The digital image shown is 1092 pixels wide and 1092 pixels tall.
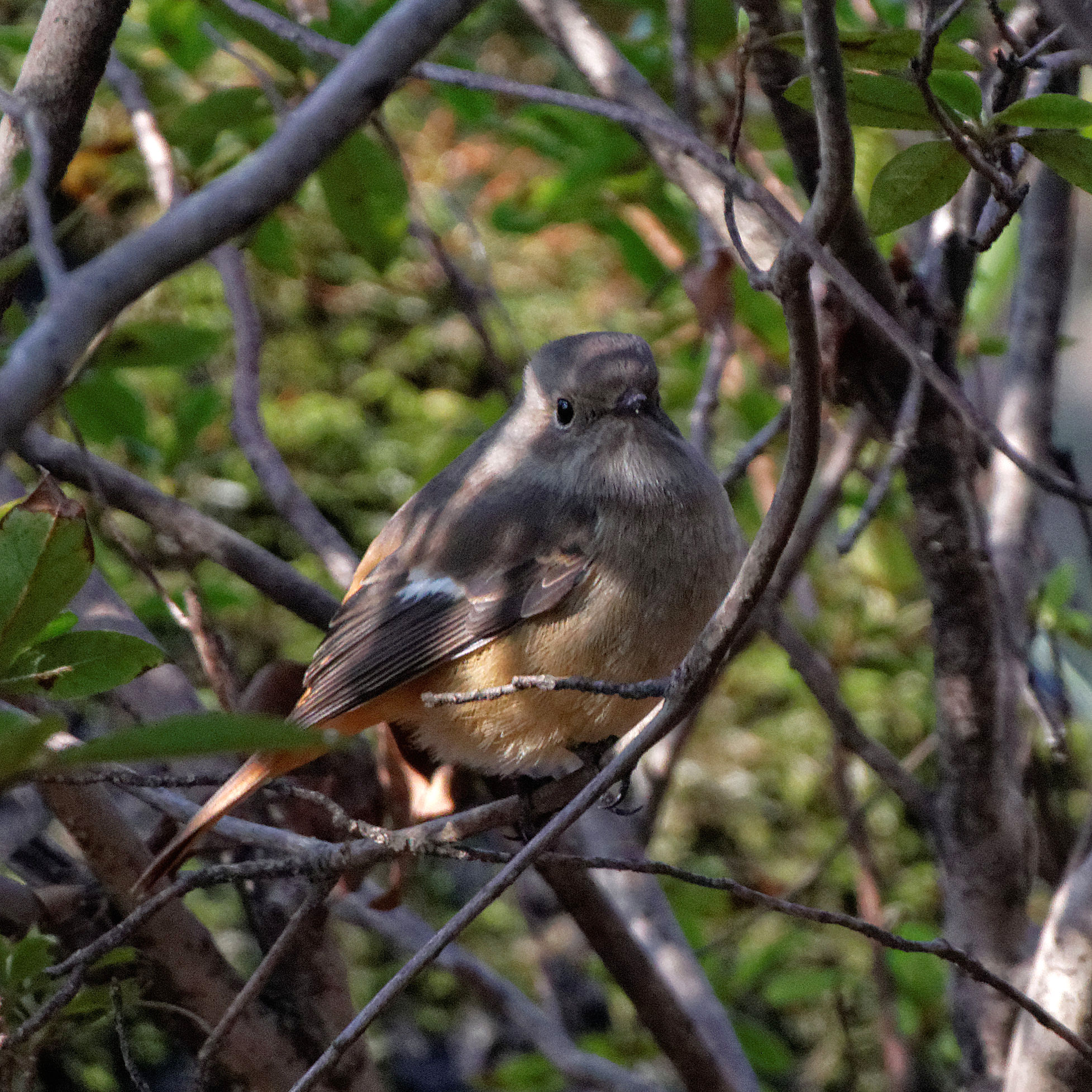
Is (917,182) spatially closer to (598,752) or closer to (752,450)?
(752,450)

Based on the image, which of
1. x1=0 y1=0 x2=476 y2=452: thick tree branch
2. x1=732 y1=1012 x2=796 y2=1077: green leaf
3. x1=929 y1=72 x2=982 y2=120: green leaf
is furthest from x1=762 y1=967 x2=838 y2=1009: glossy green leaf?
x1=0 y1=0 x2=476 y2=452: thick tree branch

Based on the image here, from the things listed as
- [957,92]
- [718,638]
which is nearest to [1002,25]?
[957,92]

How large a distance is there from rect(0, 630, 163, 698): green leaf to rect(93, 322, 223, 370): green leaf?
924mm

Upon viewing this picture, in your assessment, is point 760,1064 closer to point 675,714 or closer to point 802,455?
point 675,714

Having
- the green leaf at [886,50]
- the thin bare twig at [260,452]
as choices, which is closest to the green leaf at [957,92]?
the green leaf at [886,50]

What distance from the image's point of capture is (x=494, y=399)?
3.37m

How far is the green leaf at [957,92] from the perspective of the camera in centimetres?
138

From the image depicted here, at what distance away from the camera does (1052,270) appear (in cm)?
226

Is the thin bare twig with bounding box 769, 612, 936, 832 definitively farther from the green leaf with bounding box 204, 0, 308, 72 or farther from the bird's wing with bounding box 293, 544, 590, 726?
the green leaf with bounding box 204, 0, 308, 72

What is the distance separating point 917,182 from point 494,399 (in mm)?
2052

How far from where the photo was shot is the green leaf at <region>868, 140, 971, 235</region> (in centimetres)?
137

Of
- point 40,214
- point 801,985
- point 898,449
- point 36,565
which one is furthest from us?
point 801,985

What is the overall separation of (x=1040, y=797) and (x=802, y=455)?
4.80 feet

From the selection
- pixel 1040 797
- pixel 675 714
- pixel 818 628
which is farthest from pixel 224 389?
pixel 675 714
